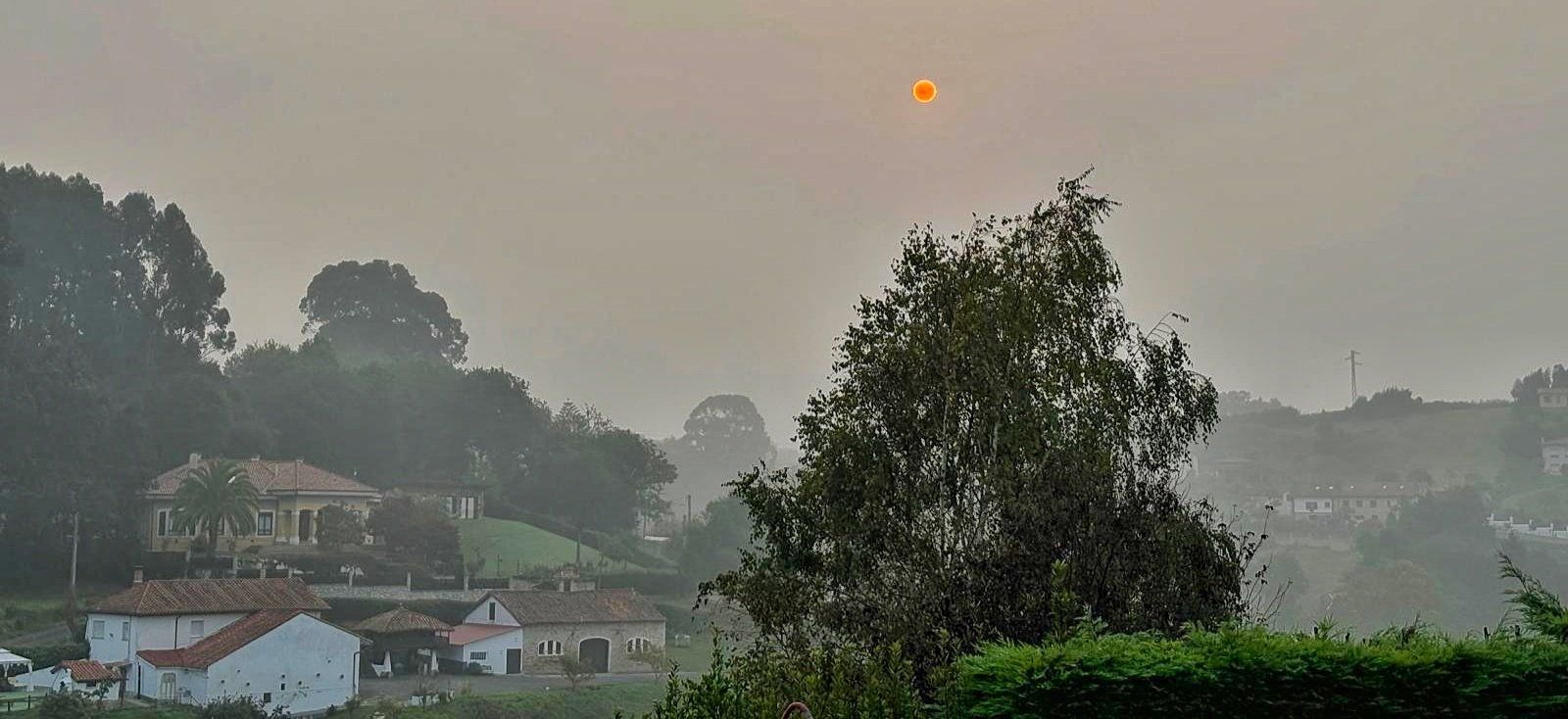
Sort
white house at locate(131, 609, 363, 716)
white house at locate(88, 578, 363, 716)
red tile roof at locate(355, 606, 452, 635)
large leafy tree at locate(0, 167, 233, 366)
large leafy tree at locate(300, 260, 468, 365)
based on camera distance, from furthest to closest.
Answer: large leafy tree at locate(300, 260, 468, 365) < large leafy tree at locate(0, 167, 233, 366) < red tile roof at locate(355, 606, 452, 635) < white house at locate(88, 578, 363, 716) < white house at locate(131, 609, 363, 716)

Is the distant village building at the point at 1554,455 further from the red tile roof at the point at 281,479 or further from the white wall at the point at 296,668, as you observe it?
the white wall at the point at 296,668

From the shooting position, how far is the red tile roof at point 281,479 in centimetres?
7200

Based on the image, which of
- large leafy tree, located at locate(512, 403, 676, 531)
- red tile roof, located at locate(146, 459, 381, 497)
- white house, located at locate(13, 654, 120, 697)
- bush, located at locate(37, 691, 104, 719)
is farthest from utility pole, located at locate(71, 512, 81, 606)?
large leafy tree, located at locate(512, 403, 676, 531)

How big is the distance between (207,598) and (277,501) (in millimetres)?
14733

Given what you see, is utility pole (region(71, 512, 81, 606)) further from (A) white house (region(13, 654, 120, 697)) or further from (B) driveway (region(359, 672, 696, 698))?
(B) driveway (region(359, 672, 696, 698))

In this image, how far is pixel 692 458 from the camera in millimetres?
171750

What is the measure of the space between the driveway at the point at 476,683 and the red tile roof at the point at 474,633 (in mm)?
2087

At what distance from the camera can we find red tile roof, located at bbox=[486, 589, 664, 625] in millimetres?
65938

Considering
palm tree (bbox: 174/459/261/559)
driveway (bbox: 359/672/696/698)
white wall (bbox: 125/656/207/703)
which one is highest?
palm tree (bbox: 174/459/261/559)

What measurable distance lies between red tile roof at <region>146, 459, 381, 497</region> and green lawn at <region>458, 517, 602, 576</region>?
669cm

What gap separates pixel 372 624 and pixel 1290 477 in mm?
101220

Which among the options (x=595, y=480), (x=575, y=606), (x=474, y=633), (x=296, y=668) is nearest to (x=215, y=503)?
(x=474, y=633)

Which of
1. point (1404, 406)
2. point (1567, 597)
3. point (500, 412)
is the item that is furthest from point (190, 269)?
point (1404, 406)

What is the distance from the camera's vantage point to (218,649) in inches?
2162
